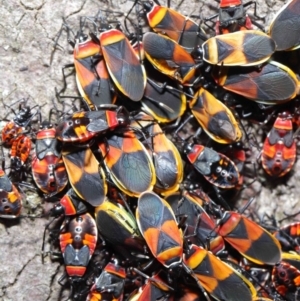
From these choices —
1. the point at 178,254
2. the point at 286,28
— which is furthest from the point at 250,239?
the point at 286,28

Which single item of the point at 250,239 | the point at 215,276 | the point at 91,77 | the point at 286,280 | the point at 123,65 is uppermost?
the point at 123,65

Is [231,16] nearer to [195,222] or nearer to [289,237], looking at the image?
[195,222]

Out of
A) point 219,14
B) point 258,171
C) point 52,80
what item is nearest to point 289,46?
point 219,14

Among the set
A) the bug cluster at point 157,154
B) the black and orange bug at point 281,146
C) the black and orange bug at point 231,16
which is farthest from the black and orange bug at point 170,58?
the black and orange bug at point 281,146

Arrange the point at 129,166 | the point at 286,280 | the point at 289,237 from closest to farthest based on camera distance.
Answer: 1. the point at 129,166
2. the point at 286,280
3. the point at 289,237

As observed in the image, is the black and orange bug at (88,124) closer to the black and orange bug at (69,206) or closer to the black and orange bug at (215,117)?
the black and orange bug at (69,206)

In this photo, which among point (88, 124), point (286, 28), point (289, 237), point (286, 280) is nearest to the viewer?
point (88, 124)

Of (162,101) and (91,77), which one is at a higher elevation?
(91,77)
